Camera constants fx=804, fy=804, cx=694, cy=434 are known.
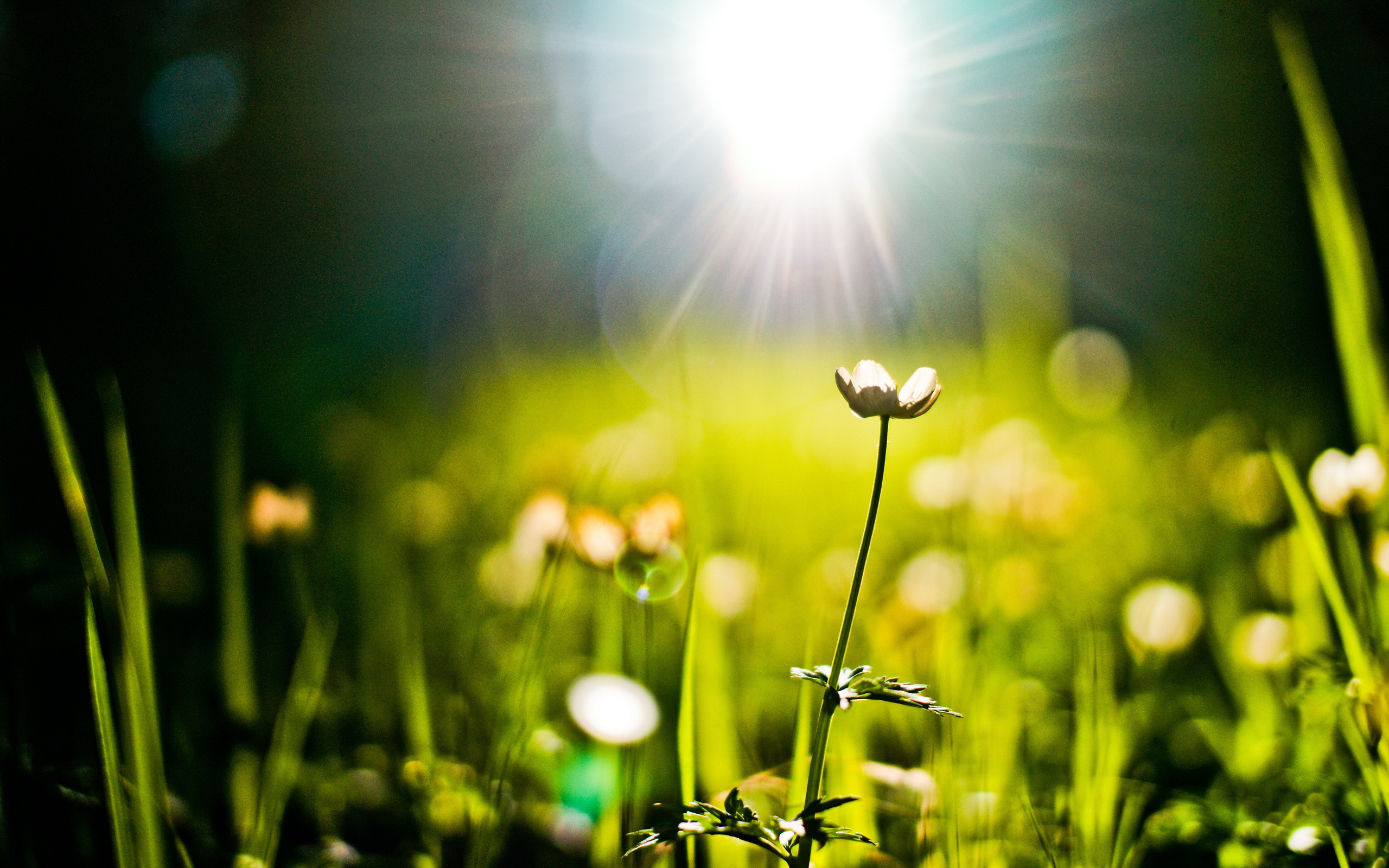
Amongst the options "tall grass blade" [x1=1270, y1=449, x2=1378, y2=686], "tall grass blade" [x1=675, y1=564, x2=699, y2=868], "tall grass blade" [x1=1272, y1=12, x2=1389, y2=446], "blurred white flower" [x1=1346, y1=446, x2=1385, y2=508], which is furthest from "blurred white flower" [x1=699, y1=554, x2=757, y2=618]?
"tall grass blade" [x1=1272, y1=12, x2=1389, y2=446]

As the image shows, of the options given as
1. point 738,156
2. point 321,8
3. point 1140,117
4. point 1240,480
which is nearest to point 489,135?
point 321,8

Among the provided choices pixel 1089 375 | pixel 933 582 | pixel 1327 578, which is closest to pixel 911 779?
pixel 1327 578

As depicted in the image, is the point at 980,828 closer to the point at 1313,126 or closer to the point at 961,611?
the point at 961,611

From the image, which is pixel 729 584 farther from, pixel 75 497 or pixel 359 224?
pixel 359 224

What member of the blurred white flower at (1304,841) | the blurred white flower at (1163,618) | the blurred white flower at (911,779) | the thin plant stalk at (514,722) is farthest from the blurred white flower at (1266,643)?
the thin plant stalk at (514,722)

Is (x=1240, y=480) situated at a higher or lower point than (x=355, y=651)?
higher
